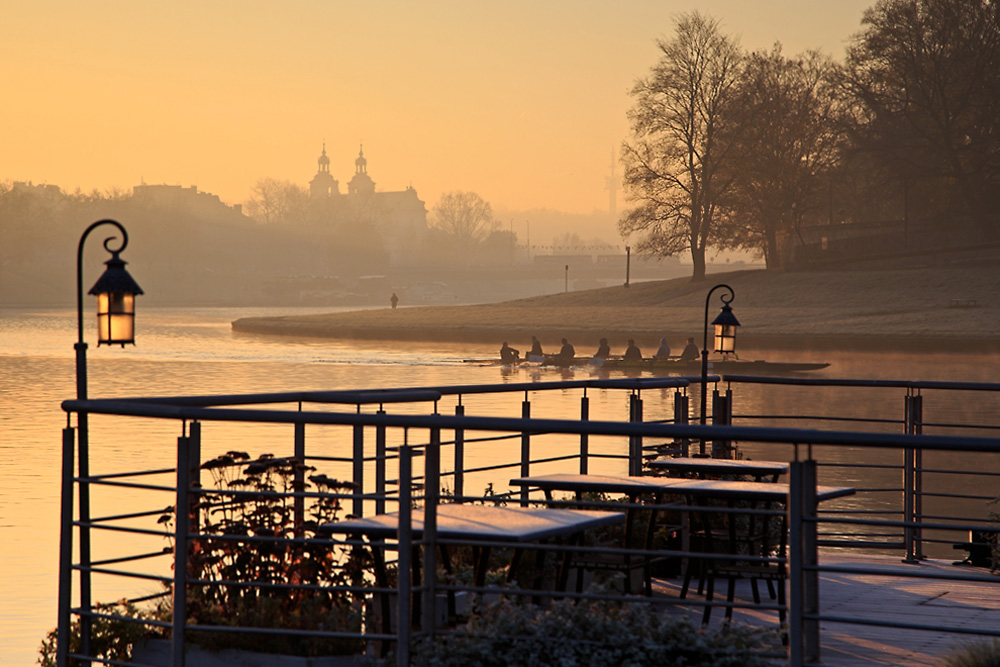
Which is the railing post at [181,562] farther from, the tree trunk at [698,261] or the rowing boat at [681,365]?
the tree trunk at [698,261]

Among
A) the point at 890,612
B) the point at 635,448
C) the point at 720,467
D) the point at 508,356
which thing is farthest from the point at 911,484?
the point at 508,356

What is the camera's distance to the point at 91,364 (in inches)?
1779

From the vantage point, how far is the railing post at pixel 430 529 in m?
4.99

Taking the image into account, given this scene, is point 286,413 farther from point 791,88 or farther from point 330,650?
point 791,88

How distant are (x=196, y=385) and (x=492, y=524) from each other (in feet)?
103

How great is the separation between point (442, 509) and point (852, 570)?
75.5 inches

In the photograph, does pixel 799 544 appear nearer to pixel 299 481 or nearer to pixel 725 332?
pixel 299 481

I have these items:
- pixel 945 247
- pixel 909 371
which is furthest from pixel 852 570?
pixel 945 247

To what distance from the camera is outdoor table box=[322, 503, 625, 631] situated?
502cm

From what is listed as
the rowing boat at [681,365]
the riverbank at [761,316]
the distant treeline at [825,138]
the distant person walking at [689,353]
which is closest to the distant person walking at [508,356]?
the rowing boat at [681,365]

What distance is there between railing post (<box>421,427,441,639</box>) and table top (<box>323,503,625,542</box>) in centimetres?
7

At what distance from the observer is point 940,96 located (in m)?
67.4

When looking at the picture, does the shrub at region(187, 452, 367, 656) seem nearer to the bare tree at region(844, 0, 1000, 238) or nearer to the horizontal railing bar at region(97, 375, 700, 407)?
the horizontal railing bar at region(97, 375, 700, 407)

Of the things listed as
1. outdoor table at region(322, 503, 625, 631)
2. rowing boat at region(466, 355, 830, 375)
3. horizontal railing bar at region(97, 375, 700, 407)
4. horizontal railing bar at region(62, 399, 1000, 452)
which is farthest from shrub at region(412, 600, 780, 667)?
rowing boat at region(466, 355, 830, 375)
